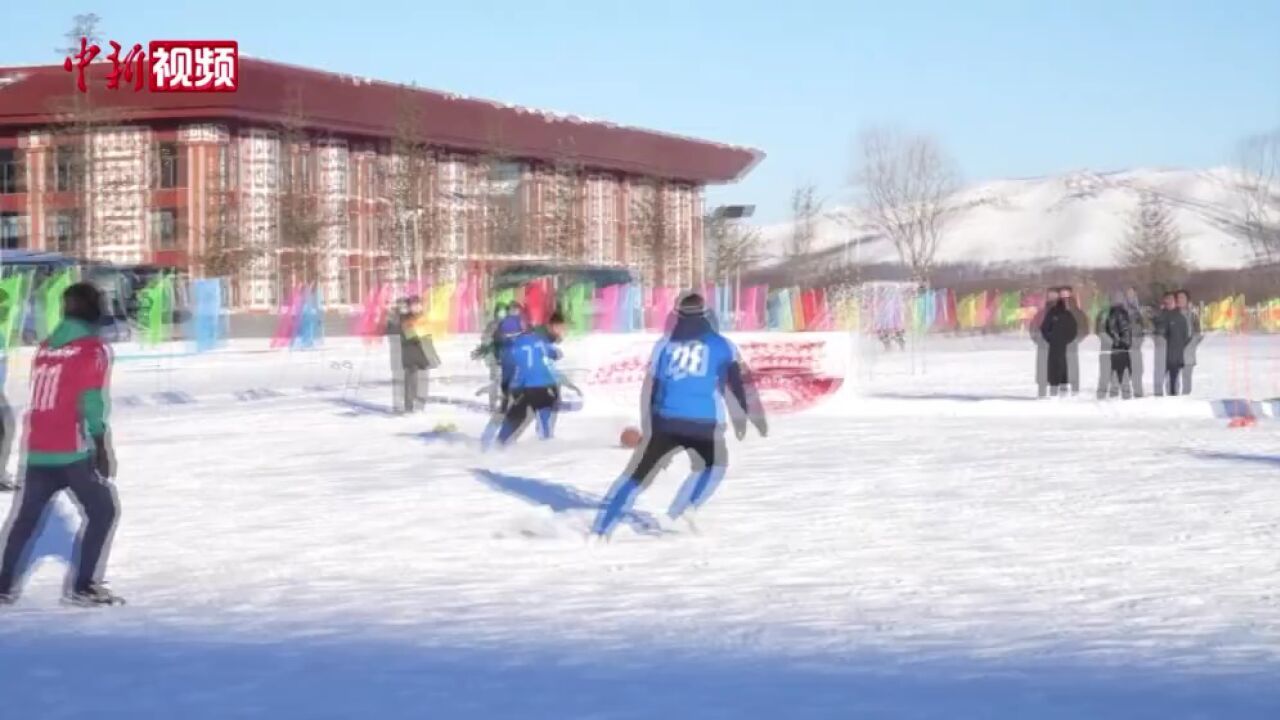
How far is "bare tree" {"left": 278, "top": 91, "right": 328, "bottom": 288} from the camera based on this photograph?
52.8 metres

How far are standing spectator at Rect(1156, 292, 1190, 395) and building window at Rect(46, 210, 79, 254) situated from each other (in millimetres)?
26789

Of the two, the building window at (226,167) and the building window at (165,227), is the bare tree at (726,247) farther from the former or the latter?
the building window at (165,227)

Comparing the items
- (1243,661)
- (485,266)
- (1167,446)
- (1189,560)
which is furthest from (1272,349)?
(1243,661)

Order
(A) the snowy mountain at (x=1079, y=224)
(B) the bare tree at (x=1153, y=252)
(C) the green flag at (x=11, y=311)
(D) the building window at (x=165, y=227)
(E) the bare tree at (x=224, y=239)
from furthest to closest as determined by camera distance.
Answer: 1. (A) the snowy mountain at (x=1079, y=224)
2. (B) the bare tree at (x=1153, y=252)
3. (D) the building window at (x=165, y=227)
4. (E) the bare tree at (x=224, y=239)
5. (C) the green flag at (x=11, y=311)

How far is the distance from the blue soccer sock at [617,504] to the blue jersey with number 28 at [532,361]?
5545 mm

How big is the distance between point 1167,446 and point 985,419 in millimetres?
4804

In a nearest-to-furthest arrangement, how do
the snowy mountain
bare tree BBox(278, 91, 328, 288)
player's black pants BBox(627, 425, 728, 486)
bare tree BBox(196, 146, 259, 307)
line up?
player's black pants BBox(627, 425, 728, 486) → bare tree BBox(196, 146, 259, 307) → bare tree BBox(278, 91, 328, 288) → the snowy mountain

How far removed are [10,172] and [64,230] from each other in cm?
972

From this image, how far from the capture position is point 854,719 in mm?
6598

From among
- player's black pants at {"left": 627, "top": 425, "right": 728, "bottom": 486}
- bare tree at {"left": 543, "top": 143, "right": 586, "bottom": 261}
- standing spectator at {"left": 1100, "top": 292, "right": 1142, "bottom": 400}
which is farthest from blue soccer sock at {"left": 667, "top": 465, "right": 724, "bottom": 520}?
bare tree at {"left": 543, "top": 143, "right": 586, "bottom": 261}

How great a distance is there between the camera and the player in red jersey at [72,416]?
8.96m

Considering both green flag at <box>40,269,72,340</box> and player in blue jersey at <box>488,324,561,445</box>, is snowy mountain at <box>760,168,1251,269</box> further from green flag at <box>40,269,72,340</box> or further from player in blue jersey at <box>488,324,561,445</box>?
player in blue jersey at <box>488,324,561,445</box>

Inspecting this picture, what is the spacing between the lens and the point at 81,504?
30.3 feet

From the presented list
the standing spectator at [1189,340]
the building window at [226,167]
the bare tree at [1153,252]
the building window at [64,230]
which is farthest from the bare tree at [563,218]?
the standing spectator at [1189,340]
